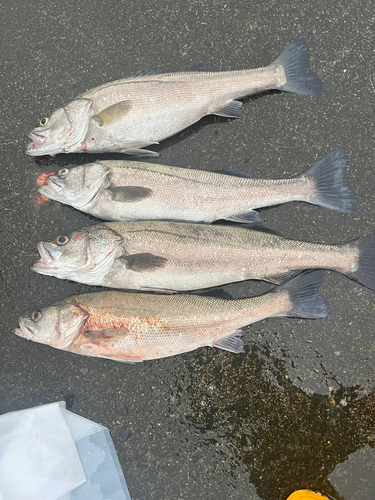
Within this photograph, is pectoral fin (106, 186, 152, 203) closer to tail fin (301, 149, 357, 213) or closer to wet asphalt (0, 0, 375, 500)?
wet asphalt (0, 0, 375, 500)

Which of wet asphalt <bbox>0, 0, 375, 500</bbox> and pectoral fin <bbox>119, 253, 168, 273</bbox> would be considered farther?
wet asphalt <bbox>0, 0, 375, 500</bbox>

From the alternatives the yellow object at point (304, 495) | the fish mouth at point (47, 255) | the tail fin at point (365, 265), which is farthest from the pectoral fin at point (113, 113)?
the yellow object at point (304, 495)

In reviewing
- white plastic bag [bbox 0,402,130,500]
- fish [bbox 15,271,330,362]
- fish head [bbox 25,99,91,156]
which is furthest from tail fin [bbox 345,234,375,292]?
white plastic bag [bbox 0,402,130,500]

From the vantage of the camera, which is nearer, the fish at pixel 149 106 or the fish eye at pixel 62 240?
the fish eye at pixel 62 240

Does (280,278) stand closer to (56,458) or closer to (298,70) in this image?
(298,70)

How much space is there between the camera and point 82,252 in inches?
95.8

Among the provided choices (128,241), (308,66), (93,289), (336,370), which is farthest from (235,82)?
(336,370)

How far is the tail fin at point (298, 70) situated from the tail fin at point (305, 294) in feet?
4.79

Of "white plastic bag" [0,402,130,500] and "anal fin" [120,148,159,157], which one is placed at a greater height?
"anal fin" [120,148,159,157]

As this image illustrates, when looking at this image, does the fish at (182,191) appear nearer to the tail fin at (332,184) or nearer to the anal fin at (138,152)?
the tail fin at (332,184)

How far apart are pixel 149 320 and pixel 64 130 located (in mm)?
1554

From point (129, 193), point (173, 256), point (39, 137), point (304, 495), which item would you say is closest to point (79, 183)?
point (129, 193)

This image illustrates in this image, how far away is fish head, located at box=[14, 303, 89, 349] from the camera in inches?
96.2

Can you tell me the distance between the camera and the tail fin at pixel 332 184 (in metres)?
2.64
